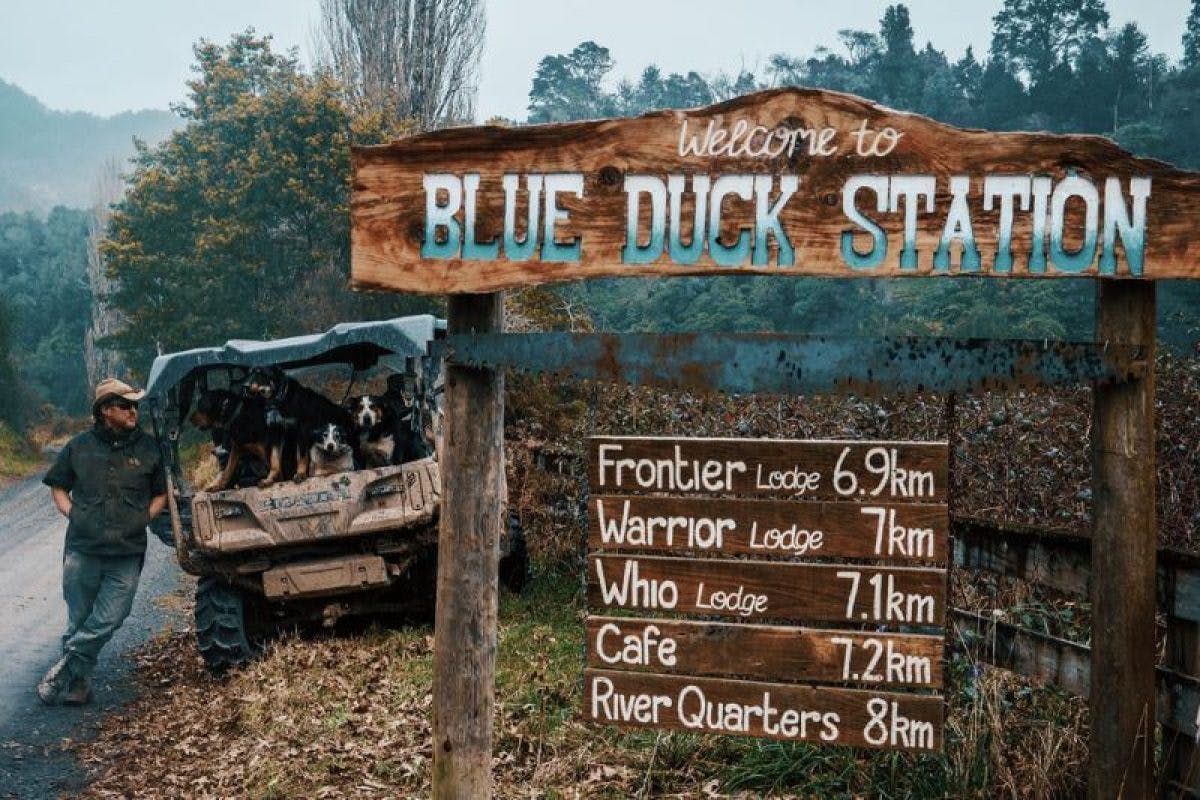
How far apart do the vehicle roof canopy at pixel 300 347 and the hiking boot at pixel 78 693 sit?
2310 millimetres

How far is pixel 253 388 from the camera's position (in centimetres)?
969

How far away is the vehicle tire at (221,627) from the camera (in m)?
8.81

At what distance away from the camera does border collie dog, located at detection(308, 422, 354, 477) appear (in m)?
9.34

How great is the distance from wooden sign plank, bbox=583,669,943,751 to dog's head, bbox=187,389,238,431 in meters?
6.98

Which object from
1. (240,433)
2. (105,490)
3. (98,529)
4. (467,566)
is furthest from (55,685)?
(467,566)

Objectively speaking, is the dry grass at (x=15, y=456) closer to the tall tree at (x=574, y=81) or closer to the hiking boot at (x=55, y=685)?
the hiking boot at (x=55, y=685)

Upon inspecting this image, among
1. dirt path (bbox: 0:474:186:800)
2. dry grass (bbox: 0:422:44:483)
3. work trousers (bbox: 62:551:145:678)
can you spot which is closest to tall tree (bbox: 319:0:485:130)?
dry grass (bbox: 0:422:44:483)

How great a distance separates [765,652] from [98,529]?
6120 mm

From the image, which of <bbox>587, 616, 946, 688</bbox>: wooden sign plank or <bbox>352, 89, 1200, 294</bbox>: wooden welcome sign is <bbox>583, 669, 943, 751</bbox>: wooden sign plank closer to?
<bbox>587, 616, 946, 688</bbox>: wooden sign plank

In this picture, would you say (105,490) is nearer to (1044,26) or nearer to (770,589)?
(770,589)

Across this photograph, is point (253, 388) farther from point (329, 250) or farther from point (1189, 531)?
point (329, 250)

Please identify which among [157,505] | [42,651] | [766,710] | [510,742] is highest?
[766,710]

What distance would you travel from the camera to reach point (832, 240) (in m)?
3.73

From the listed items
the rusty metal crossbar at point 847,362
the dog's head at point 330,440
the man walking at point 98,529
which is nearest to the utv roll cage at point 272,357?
the dog's head at point 330,440
